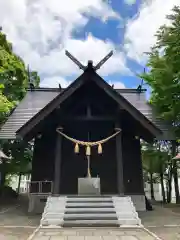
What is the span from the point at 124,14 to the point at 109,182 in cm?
915

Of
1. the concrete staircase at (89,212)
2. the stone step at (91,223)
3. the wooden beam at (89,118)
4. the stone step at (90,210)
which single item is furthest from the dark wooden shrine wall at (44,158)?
the stone step at (91,223)

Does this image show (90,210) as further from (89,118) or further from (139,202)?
(139,202)

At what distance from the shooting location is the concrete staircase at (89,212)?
7.39 meters

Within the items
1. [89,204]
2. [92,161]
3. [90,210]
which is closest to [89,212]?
[90,210]

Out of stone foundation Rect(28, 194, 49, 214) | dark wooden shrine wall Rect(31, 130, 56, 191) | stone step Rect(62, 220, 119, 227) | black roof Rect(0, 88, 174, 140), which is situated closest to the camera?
stone step Rect(62, 220, 119, 227)

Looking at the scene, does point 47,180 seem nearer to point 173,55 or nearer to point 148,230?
point 148,230

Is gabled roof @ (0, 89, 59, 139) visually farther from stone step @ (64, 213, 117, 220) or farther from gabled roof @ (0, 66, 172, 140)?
stone step @ (64, 213, 117, 220)

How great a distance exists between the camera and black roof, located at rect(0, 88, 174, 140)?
12672 mm

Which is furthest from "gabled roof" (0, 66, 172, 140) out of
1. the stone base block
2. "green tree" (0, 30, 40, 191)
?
the stone base block

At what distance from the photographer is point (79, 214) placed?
7.88 metres

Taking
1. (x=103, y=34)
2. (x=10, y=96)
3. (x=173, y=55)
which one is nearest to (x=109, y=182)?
(x=173, y=55)

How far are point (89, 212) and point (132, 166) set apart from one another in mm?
4706

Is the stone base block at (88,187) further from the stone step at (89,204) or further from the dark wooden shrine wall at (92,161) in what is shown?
the dark wooden shrine wall at (92,161)

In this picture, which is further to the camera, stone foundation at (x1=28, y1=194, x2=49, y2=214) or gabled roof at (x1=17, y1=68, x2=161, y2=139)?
stone foundation at (x1=28, y1=194, x2=49, y2=214)
